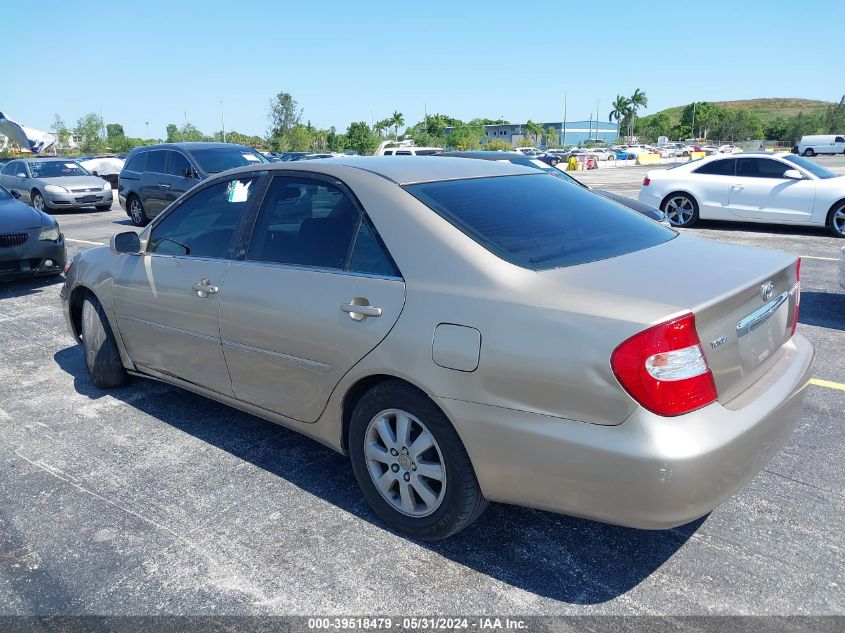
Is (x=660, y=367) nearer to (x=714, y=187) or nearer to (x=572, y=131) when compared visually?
(x=714, y=187)

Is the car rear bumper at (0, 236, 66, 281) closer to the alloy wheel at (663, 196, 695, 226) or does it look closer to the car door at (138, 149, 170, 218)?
the car door at (138, 149, 170, 218)

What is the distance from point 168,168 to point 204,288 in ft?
33.4

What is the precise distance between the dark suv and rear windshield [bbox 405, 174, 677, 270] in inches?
371

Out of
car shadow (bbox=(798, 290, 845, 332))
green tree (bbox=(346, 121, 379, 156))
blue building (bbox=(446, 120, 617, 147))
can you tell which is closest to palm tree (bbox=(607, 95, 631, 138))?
blue building (bbox=(446, 120, 617, 147))

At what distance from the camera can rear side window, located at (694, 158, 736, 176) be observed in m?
12.3

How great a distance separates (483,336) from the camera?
8.50ft

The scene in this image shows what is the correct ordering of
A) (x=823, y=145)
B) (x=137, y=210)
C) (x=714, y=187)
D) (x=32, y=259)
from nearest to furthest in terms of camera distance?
(x=32, y=259)
(x=714, y=187)
(x=137, y=210)
(x=823, y=145)

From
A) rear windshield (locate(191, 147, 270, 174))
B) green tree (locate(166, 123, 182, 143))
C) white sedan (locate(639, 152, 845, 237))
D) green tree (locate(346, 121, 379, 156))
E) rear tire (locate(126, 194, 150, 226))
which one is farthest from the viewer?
green tree (locate(166, 123, 182, 143))

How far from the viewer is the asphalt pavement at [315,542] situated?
264cm

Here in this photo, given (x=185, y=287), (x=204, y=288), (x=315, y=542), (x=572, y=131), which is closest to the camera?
(x=315, y=542)

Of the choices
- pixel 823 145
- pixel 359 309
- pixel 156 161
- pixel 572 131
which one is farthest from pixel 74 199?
pixel 572 131

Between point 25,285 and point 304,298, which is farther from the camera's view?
point 25,285

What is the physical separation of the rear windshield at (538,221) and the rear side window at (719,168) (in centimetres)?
982

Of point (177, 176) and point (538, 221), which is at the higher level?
point (538, 221)
